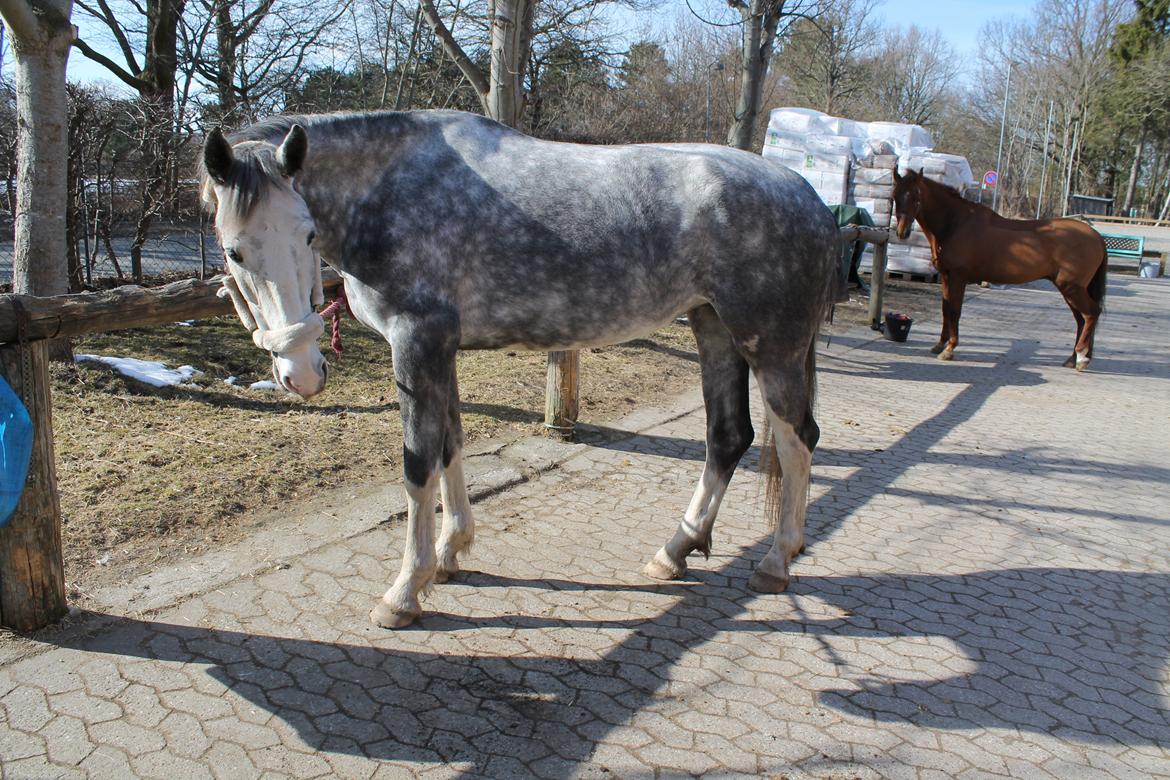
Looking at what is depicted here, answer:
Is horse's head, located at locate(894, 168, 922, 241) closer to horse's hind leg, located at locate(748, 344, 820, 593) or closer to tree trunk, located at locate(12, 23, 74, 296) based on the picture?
horse's hind leg, located at locate(748, 344, 820, 593)

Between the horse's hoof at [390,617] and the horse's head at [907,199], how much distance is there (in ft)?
30.0

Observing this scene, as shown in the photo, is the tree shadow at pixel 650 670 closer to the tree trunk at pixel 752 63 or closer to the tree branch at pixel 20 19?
the tree branch at pixel 20 19

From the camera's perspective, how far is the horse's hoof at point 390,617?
3.17m

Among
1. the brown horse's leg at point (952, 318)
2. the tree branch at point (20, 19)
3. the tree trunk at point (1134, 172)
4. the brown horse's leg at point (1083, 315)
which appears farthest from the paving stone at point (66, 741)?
the tree trunk at point (1134, 172)

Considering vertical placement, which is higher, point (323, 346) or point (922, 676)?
point (323, 346)

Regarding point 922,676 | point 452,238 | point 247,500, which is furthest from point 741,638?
point 247,500

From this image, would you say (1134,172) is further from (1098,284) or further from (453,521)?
(453,521)

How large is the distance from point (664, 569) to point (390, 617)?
4.18ft

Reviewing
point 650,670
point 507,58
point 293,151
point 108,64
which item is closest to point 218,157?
point 293,151

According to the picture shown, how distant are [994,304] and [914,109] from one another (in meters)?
36.5

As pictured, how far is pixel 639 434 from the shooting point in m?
6.09

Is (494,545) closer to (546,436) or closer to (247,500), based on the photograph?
(247,500)

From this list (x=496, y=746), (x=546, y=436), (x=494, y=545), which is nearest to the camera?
(x=496, y=746)

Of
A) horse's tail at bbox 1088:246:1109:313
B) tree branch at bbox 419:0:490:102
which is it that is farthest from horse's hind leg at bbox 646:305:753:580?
horse's tail at bbox 1088:246:1109:313
